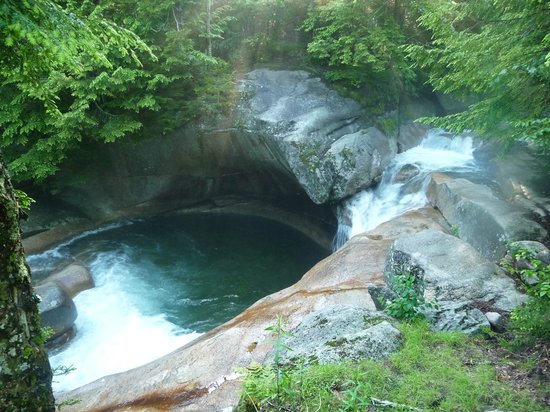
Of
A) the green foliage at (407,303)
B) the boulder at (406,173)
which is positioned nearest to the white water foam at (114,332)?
the green foliage at (407,303)

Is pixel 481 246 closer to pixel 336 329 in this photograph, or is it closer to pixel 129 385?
pixel 336 329

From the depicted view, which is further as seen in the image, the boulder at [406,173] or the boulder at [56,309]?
the boulder at [406,173]

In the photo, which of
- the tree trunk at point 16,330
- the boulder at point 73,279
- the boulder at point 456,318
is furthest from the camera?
the boulder at point 73,279

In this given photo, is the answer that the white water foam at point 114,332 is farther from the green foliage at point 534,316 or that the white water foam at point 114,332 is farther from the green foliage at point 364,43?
the green foliage at point 364,43

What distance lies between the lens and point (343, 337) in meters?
4.78

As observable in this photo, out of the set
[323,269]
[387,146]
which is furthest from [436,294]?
[387,146]

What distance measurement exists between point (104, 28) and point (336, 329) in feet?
15.7

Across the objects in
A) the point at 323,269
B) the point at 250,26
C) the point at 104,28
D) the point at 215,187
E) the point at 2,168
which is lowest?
the point at 323,269

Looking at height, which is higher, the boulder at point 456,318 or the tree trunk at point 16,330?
the tree trunk at point 16,330

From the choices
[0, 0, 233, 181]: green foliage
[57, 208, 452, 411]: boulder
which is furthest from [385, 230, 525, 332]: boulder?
[0, 0, 233, 181]: green foliage

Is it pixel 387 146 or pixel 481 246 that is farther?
pixel 387 146

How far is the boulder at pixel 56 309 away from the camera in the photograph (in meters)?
11.4

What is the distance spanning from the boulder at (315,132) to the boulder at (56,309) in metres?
8.20

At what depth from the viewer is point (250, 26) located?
57.6ft
